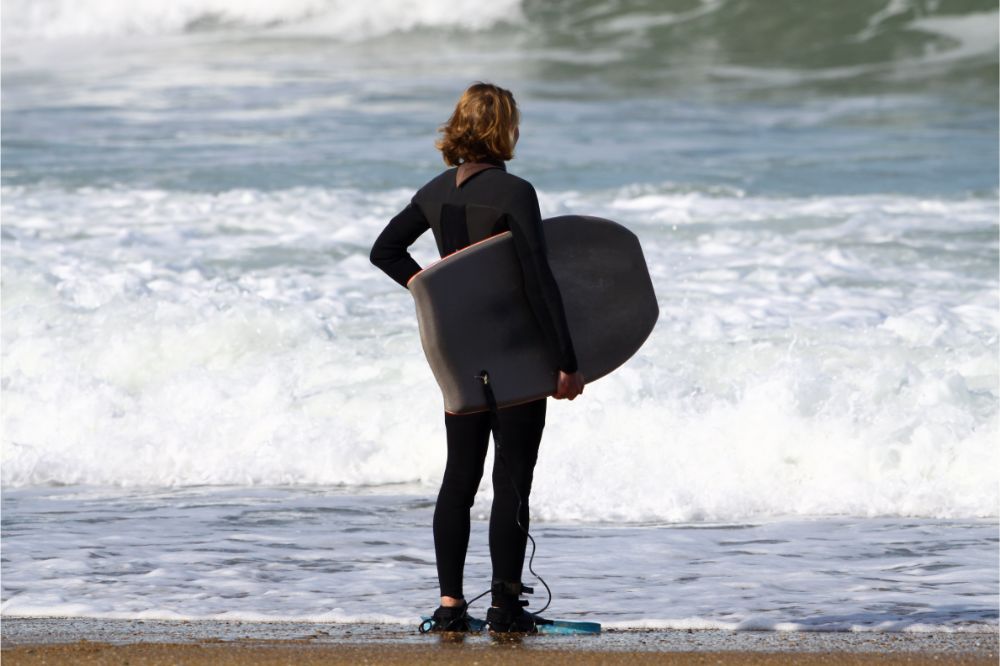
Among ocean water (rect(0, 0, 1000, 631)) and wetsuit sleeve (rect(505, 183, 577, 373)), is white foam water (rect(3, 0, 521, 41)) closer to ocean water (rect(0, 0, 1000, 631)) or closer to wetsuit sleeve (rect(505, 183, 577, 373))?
ocean water (rect(0, 0, 1000, 631))

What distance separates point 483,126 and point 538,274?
0.37 metres

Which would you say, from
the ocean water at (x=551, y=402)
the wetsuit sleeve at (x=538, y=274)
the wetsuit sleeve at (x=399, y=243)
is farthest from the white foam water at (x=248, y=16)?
the wetsuit sleeve at (x=538, y=274)

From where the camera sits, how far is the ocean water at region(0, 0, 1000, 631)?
420 centimetres

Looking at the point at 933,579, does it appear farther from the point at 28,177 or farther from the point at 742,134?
the point at 742,134

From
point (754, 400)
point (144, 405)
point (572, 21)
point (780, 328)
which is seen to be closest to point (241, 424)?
point (144, 405)

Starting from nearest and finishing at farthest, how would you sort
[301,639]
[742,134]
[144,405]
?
[301,639], [144,405], [742,134]

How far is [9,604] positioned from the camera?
12.6ft

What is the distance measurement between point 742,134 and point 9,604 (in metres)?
13.8

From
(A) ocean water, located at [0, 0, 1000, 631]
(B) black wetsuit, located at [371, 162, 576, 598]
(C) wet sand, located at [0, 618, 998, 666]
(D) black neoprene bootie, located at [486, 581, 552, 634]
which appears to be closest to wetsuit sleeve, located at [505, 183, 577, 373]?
(B) black wetsuit, located at [371, 162, 576, 598]

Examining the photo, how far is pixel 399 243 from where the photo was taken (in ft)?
11.2

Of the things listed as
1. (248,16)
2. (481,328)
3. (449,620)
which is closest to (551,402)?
(449,620)

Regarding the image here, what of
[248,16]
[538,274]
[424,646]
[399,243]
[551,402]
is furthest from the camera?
[248,16]

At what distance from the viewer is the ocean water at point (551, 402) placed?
420 cm

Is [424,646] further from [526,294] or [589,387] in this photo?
[589,387]
